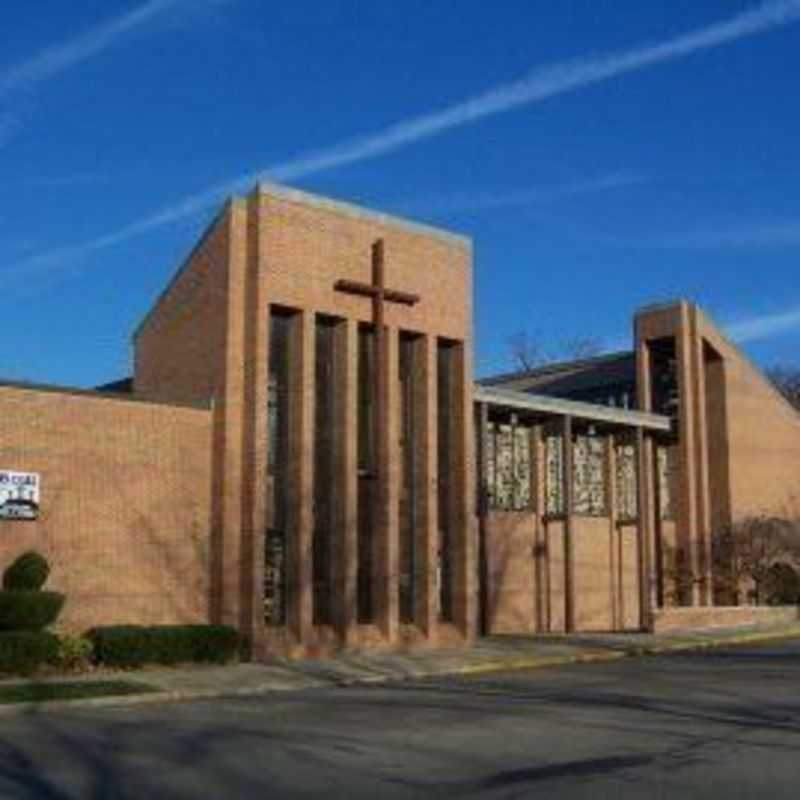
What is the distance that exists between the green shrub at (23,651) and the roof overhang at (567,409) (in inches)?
→ 573

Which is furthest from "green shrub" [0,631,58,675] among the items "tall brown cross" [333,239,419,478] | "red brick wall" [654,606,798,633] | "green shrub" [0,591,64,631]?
"red brick wall" [654,606,798,633]

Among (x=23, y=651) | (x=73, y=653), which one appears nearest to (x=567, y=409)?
(x=73, y=653)

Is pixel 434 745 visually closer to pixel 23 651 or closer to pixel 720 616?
pixel 23 651

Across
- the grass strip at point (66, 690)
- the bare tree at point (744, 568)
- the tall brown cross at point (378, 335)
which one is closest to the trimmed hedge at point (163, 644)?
the grass strip at point (66, 690)

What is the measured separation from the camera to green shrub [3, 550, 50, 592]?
85.4 ft

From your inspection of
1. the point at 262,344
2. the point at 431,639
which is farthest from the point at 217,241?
the point at 431,639

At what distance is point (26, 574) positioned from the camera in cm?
2600

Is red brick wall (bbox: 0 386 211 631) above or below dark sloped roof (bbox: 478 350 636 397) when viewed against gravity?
below

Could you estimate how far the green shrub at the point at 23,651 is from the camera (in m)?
24.9

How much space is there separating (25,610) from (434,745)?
11.1m

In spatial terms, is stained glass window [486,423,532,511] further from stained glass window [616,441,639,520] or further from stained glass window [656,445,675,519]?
stained glass window [656,445,675,519]

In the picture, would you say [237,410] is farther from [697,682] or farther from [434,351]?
[697,682]

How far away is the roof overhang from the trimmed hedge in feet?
36.2

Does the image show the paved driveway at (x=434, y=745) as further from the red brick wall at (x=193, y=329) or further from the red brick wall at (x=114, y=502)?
the red brick wall at (x=193, y=329)
